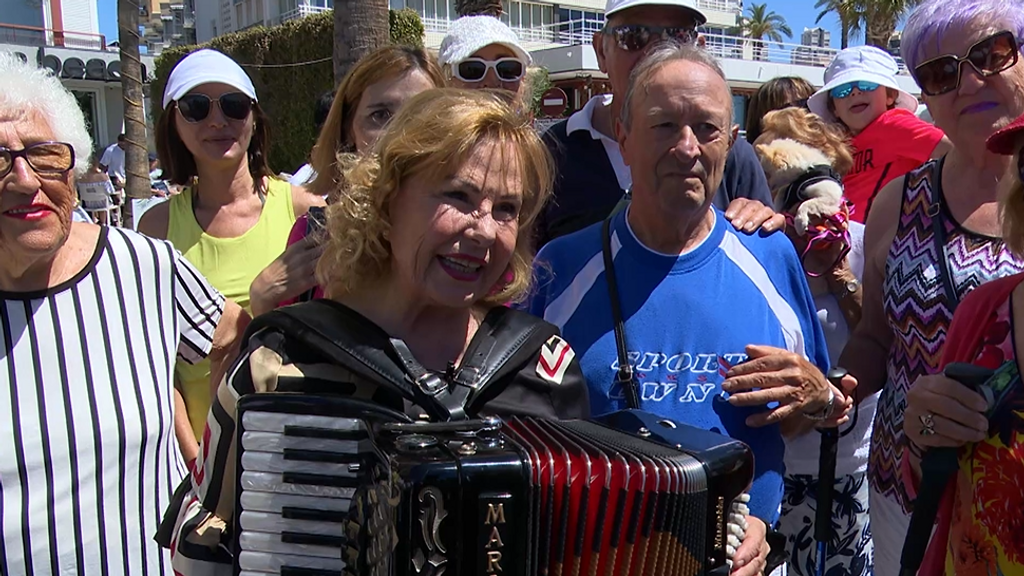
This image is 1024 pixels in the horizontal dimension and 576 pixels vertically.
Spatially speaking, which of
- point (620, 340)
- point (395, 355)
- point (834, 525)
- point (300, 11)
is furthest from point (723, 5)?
point (395, 355)

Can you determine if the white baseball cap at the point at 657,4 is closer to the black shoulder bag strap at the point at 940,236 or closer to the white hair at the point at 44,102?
the black shoulder bag strap at the point at 940,236

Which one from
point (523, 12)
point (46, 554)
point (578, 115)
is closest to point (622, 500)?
point (46, 554)

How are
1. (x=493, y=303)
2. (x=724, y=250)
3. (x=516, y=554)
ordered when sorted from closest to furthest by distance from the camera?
(x=516, y=554)
(x=493, y=303)
(x=724, y=250)

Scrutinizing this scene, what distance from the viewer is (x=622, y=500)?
170 cm

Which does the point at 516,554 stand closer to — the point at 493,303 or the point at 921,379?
the point at 493,303

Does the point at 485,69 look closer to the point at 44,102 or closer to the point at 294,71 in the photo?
the point at 44,102

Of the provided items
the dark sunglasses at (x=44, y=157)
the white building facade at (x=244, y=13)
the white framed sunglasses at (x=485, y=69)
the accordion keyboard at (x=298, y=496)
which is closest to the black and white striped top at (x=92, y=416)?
the dark sunglasses at (x=44, y=157)

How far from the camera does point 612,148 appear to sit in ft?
10.7

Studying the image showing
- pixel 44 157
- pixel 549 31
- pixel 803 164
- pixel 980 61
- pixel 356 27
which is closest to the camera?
pixel 44 157

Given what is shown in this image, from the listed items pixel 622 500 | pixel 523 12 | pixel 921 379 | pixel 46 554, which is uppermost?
pixel 523 12

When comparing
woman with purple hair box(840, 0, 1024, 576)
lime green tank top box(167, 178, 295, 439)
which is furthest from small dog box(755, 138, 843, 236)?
lime green tank top box(167, 178, 295, 439)

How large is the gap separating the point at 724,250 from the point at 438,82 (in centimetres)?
139

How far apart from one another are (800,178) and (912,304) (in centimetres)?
A: 103

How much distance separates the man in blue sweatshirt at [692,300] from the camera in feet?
7.63
